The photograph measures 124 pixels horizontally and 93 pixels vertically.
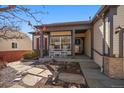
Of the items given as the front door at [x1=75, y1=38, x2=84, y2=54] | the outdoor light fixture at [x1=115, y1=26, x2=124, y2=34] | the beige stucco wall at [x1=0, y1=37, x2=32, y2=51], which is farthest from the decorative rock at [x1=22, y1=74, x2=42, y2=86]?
the front door at [x1=75, y1=38, x2=84, y2=54]

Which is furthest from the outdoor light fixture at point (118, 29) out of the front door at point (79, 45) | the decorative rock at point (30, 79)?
the front door at point (79, 45)

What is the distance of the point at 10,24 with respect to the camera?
254 inches

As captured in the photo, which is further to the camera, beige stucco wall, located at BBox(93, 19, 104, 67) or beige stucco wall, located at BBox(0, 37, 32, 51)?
beige stucco wall, located at BBox(0, 37, 32, 51)

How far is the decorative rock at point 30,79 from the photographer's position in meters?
8.92

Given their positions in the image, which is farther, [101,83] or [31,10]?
[101,83]

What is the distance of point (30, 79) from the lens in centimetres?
962

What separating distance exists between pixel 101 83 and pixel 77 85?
103 centimetres

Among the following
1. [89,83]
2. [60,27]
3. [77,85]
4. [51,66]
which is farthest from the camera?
[60,27]

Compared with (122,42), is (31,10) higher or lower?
higher

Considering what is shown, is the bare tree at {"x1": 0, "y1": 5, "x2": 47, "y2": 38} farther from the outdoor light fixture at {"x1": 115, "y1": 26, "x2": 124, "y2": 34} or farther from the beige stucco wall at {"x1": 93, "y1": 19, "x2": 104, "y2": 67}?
the beige stucco wall at {"x1": 93, "y1": 19, "x2": 104, "y2": 67}

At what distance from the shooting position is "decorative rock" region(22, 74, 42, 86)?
29.3 feet

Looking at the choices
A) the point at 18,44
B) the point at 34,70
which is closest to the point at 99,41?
the point at 34,70
